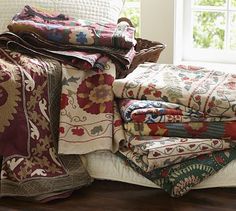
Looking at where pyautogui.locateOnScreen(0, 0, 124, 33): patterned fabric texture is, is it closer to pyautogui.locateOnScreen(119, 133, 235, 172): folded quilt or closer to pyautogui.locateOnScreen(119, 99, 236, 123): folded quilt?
pyautogui.locateOnScreen(119, 99, 236, 123): folded quilt

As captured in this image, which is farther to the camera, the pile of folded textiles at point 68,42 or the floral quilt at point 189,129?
the pile of folded textiles at point 68,42

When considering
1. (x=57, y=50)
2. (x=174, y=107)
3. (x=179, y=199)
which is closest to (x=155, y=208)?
(x=179, y=199)

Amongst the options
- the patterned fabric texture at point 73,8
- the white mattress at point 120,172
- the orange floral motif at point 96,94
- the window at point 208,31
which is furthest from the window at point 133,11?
the white mattress at point 120,172

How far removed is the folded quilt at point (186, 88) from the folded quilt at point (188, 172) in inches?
5.0

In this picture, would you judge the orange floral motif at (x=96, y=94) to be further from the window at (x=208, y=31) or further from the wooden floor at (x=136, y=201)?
the window at (x=208, y=31)

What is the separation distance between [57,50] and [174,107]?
0.46 metres

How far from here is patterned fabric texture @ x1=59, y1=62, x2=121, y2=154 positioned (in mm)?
1661

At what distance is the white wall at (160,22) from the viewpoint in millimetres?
2432

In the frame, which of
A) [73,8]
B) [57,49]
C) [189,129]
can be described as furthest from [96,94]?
[73,8]

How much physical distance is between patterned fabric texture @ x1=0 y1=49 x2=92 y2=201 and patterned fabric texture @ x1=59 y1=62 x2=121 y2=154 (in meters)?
0.05

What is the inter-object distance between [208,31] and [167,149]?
1.14 metres

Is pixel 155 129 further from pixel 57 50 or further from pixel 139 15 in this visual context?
pixel 139 15

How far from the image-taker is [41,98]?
1660 mm

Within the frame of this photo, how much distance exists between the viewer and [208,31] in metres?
2.53
